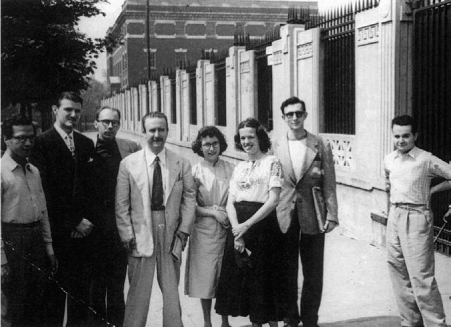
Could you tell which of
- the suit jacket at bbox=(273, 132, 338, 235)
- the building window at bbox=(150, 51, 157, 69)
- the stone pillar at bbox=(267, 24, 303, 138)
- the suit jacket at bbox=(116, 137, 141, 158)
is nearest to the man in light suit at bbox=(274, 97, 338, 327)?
the suit jacket at bbox=(273, 132, 338, 235)

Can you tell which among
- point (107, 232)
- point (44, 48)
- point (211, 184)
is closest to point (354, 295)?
point (211, 184)

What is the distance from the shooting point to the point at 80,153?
12.9 feet

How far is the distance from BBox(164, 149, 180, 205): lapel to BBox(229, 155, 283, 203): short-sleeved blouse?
0.48 meters

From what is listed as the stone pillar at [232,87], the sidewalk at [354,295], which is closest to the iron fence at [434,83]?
the sidewalk at [354,295]

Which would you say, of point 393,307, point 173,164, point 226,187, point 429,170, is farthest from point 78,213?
point 393,307

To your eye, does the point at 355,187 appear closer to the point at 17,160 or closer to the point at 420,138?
the point at 420,138

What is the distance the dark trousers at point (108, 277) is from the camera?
407cm

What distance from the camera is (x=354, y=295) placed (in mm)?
5418

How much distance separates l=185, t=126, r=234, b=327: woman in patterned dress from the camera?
439 cm

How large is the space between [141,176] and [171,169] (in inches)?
9.4

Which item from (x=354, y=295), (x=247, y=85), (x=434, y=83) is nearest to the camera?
(x=354, y=295)

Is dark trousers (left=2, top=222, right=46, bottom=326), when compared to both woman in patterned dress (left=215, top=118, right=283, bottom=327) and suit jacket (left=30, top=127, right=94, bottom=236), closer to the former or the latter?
suit jacket (left=30, top=127, right=94, bottom=236)

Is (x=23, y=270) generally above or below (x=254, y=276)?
above

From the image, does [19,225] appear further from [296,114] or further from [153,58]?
[153,58]
